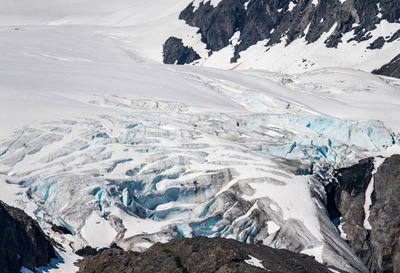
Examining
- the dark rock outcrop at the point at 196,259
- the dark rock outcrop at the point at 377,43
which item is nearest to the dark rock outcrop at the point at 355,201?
the dark rock outcrop at the point at 196,259

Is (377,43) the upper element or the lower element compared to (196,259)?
upper

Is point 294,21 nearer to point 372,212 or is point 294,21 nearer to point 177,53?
point 177,53

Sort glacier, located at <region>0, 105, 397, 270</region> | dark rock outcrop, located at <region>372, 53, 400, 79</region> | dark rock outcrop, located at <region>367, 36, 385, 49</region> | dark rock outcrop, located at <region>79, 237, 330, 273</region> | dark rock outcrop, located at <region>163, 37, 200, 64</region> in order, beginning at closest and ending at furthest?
1. dark rock outcrop, located at <region>79, 237, 330, 273</region>
2. glacier, located at <region>0, 105, 397, 270</region>
3. dark rock outcrop, located at <region>372, 53, 400, 79</region>
4. dark rock outcrop, located at <region>367, 36, 385, 49</region>
5. dark rock outcrop, located at <region>163, 37, 200, 64</region>

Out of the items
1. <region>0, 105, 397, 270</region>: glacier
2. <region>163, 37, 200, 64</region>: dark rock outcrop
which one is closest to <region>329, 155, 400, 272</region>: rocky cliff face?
<region>0, 105, 397, 270</region>: glacier

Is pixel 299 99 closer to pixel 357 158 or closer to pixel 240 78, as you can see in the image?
pixel 240 78

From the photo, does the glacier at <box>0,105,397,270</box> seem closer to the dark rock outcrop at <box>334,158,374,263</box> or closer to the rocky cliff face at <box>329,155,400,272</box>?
the dark rock outcrop at <box>334,158,374,263</box>

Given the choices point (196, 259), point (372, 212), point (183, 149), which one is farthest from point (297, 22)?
point (196, 259)
